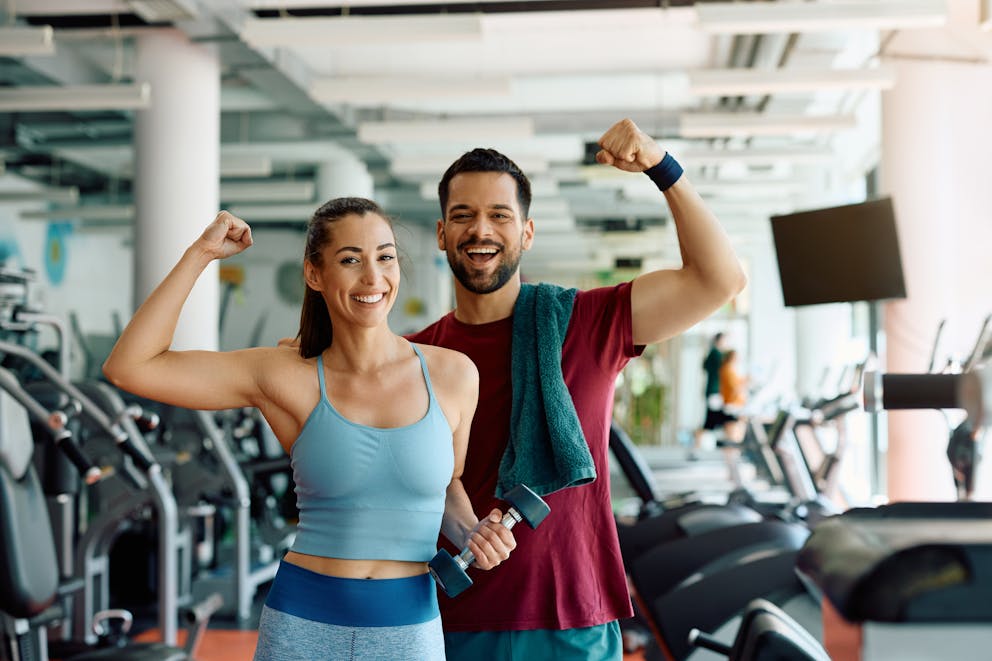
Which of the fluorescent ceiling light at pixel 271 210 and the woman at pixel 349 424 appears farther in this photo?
the fluorescent ceiling light at pixel 271 210

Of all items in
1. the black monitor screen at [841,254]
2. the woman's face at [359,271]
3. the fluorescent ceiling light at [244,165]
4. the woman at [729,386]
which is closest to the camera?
the woman's face at [359,271]

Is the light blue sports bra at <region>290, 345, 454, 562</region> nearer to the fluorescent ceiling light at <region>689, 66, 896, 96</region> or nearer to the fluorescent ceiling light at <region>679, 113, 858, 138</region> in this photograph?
the fluorescent ceiling light at <region>689, 66, 896, 96</region>

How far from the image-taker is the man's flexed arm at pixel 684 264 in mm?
1571

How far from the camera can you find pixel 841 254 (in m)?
3.50

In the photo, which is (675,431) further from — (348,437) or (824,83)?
→ (348,437)

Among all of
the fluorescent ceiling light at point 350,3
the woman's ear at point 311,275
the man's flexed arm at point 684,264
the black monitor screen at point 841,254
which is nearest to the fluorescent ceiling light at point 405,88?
the fluorescent ceiling light at point 350,3

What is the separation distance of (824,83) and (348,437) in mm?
6117

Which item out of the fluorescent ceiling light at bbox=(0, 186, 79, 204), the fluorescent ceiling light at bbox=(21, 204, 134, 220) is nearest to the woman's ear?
the fluorescent ceiling light at bbox=(0, 186, 79, 204)

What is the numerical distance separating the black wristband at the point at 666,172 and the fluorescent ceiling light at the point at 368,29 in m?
4.50

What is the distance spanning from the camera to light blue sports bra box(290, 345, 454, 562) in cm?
138

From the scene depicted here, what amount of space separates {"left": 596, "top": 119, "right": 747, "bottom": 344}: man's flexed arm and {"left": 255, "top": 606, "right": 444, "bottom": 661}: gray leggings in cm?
61

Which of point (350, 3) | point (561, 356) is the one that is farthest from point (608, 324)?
point (350, 3)

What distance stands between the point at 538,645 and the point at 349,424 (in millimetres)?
464

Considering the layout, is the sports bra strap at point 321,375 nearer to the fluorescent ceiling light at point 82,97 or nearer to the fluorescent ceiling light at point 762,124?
the fluorescent ceiling light at point 82,97
